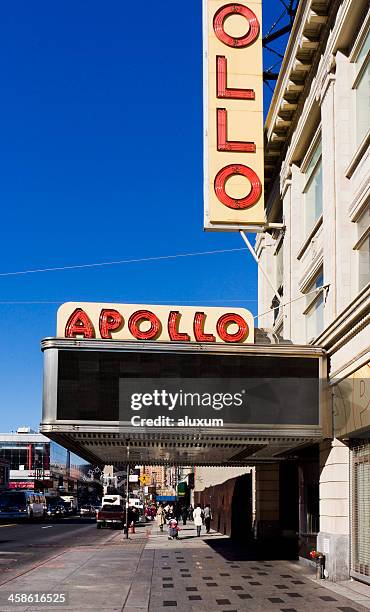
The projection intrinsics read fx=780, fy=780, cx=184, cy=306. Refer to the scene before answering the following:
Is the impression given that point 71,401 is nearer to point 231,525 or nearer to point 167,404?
point 167,404

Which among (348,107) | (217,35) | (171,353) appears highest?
(217,35)

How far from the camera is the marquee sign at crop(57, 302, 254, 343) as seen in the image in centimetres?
2141

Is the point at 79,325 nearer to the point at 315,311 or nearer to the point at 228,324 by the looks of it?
the point at 228,324

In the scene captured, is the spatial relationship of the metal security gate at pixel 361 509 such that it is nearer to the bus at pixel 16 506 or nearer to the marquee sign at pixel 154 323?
the marquee sign at pixel 154 323

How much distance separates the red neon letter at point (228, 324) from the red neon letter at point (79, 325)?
3.59 meters

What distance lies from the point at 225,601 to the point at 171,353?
6.60 meters

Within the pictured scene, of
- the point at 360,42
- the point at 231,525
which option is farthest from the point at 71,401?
the point at 231,525

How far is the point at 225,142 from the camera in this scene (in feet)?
85.1

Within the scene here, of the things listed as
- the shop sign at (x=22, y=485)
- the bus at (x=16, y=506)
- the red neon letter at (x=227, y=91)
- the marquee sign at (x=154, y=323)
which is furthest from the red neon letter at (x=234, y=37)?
the shop sign at (x=22, y=485)

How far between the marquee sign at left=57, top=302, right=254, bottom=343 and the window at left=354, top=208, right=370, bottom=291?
3.38 m

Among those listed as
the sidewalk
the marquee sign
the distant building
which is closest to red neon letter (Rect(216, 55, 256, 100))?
the marquee sign

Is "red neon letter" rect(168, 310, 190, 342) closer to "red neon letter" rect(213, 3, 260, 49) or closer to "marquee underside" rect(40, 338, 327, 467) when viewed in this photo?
"marquee underside" rect(40, 338, 327, 467)

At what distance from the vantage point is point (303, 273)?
90.8 ft

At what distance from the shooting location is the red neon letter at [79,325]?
839 inches
